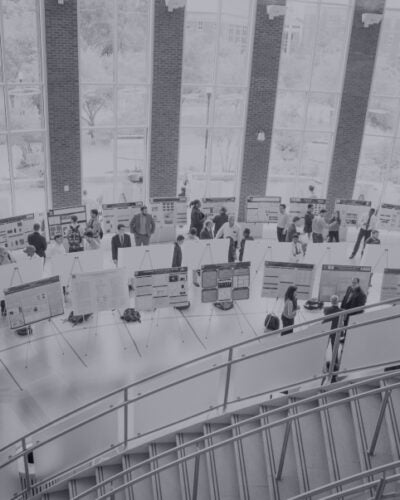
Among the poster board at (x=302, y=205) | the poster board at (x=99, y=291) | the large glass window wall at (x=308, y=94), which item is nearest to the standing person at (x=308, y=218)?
the poster board at (x=302, y=205)

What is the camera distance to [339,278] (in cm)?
1175

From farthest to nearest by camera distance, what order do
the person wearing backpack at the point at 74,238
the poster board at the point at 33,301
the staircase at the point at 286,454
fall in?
the person wearing backpack at the point at 74,238
the poster board at the point at 33,301
the staircase at the point at 286,454

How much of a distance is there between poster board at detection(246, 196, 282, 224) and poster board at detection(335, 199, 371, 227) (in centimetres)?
184

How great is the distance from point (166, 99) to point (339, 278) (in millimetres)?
8298

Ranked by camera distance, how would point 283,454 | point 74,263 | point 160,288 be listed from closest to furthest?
point 283,454, point 160,288, point 74,263

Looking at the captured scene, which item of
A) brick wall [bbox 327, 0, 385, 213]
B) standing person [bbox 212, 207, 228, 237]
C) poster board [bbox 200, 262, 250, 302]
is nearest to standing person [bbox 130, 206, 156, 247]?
standing person [bbox 212, 207, 228, 237]

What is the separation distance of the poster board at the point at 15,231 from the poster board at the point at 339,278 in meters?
7.52

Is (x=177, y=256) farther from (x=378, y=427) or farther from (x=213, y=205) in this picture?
(x=378, y=427)

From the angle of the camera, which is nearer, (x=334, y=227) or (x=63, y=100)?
(x=63, y=100)

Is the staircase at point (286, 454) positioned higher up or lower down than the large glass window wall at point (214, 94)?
lower down

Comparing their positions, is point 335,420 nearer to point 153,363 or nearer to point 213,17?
point 153,363

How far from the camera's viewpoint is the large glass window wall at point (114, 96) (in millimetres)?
16062

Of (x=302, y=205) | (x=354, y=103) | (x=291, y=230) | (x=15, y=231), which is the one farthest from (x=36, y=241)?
(x=354, y=103)

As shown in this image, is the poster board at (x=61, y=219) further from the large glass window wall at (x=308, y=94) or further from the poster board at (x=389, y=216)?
the poster board at (x=389, y=216)
